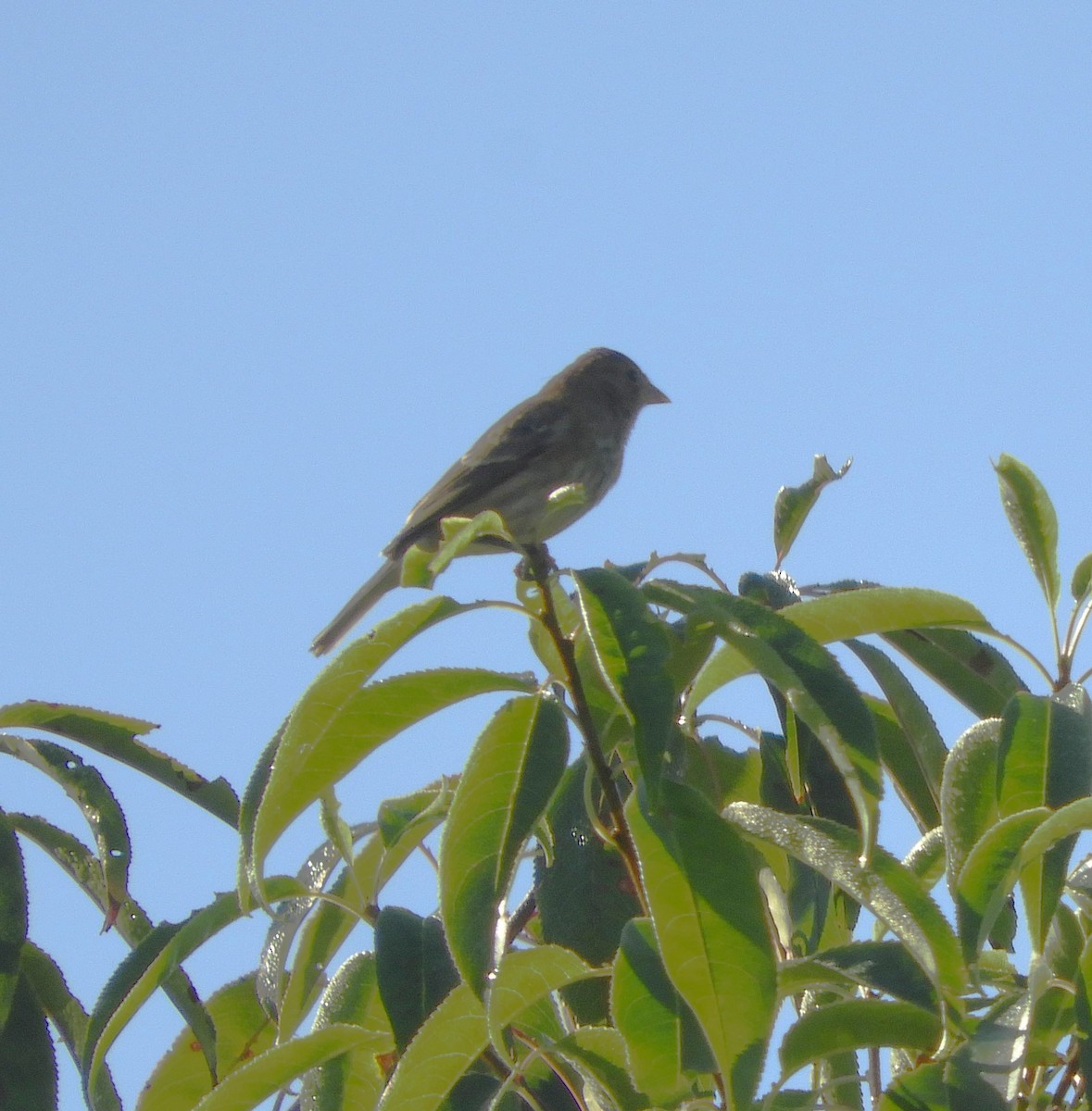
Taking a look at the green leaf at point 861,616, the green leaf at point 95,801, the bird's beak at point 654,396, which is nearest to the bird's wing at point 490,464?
the bird's beak at point 654,396

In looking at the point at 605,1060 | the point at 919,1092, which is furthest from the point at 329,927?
the point at 919,1092

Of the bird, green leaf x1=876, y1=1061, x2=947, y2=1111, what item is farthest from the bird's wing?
green leaf x1=876, y1=1061, x2=947, y2=1111

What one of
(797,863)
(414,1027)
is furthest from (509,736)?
(797,863)

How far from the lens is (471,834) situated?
168 cm

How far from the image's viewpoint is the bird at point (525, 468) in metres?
7.65

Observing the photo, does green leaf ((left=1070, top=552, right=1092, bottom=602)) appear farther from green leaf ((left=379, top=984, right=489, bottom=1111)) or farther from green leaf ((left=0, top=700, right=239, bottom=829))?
green leaf ((left=0, top=700, right=239, bottom=829))

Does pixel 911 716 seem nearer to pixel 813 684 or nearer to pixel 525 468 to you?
pixel 813 684

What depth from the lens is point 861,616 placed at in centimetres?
192

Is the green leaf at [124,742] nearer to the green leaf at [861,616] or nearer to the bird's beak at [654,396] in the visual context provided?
the green leaf at [861,616]

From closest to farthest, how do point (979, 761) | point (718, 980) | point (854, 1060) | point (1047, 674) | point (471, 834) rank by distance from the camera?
point (718, 980)
point (471, 834)
point (979, 761)
point (1047, 674)
point (854, 1060)

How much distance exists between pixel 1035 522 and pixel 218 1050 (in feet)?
5.04

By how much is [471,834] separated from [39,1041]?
101 centimetres

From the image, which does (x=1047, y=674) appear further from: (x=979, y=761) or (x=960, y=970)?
(x=960, y=970)

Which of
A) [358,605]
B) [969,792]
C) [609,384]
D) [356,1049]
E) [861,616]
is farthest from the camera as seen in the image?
[609,384]
